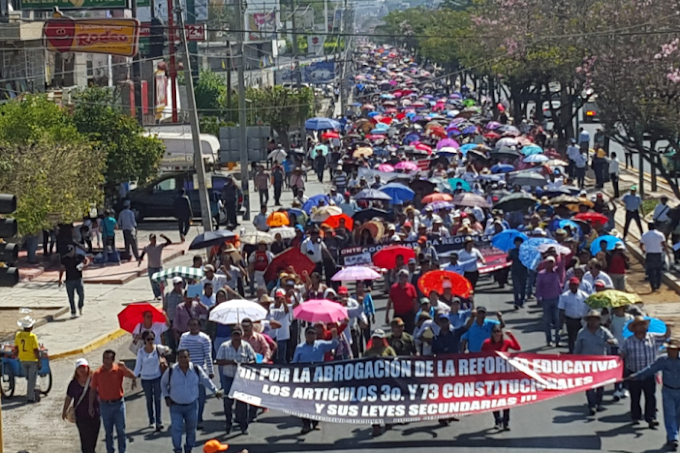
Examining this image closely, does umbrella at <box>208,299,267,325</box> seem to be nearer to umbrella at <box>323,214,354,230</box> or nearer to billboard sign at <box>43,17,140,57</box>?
umbrella at <box>323,214,354,230</box>

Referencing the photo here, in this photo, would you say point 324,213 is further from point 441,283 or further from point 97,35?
point 97,35

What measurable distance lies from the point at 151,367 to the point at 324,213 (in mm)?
12615

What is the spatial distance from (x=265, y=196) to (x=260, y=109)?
1837 centimetres

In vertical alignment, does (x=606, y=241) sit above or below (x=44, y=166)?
below

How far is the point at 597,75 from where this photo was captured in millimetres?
32531

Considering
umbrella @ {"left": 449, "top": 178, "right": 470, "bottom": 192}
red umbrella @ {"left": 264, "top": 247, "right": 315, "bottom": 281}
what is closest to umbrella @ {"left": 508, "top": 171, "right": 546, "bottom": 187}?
umbrella @ {"left": 449, "top": 178, "right": 470, "bottom": 192}

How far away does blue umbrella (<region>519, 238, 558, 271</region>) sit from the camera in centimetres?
2067

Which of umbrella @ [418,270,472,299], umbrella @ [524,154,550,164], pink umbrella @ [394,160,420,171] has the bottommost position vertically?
pink umbrella @ [394,160,420,171]

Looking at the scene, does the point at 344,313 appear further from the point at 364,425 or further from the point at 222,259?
the point at 222,259

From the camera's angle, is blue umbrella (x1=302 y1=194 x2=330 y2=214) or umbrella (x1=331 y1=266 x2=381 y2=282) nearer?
umbrella (x1=331 y1=266 x2=381 y2=282)

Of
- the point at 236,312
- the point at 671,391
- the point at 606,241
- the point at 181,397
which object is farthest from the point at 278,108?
the point at 671,391

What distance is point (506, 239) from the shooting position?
22.2 m

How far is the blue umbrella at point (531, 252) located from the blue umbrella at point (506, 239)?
2.89 feet

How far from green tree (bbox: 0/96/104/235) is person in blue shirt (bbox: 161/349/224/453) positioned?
12.2 m
